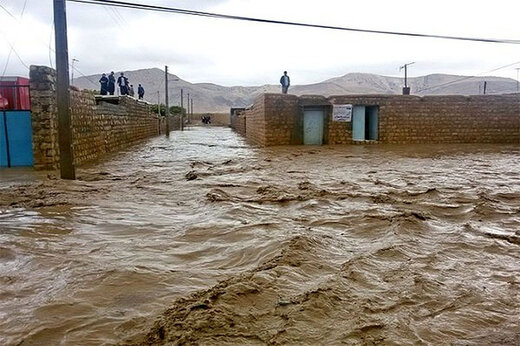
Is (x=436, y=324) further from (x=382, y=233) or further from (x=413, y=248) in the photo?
(x=382, y=233)

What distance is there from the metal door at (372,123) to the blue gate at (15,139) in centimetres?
1430

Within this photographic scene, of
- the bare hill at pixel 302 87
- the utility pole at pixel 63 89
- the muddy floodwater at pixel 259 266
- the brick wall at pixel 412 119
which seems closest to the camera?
the muddy floodwater at pixel 259 266

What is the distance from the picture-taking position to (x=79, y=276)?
126 inches

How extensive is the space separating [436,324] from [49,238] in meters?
3.66

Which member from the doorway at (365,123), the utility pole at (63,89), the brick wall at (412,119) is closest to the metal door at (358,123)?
the doorway at (365,123)

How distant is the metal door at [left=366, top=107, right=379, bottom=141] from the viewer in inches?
746

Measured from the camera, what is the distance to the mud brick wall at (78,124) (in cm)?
928

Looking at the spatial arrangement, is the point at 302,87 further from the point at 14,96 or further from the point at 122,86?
the point at 14,96

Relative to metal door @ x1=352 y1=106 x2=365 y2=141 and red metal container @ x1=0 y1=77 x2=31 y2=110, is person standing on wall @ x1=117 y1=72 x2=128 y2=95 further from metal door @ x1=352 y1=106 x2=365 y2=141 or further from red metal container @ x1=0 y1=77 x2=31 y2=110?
red metal container @ x1=0 y1=77 x2=31 y2=110

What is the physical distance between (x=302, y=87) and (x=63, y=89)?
397ft

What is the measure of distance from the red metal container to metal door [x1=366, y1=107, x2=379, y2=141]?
46.8 feet

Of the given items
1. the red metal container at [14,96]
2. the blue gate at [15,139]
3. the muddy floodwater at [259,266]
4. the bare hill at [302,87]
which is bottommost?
the muddy floodwater at [259,266]

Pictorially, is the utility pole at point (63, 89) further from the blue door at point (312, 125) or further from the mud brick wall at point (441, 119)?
the mud brick wall at point (441, 119)

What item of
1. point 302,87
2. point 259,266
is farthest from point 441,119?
point 302,87
